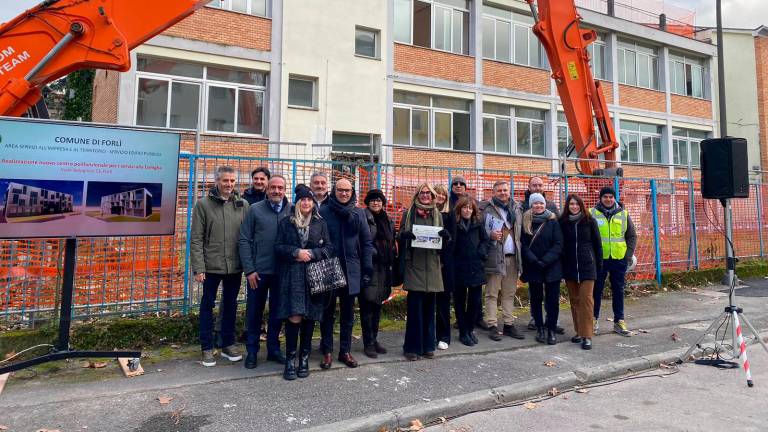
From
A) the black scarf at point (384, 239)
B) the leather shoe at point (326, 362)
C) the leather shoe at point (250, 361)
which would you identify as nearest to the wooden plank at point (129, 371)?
the leather shoe at point (250, 361)

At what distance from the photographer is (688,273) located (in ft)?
35.5

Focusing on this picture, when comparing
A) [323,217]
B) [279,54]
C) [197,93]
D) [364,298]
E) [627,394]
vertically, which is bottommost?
[627,394]

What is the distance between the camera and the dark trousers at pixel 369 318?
5.68 meters

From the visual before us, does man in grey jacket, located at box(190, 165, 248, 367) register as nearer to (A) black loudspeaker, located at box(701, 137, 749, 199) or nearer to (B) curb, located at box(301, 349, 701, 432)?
(B) curb, located at box(301, 349, 701, 432)

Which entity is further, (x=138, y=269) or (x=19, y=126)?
(x=138, y=269)

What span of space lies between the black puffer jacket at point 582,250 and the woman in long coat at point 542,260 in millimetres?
146

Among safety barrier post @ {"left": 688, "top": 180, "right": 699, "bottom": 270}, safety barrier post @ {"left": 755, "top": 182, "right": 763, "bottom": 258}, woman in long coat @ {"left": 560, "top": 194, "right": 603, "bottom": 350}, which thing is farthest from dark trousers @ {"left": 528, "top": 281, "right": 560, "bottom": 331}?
safety barrier post @ {"left": 755, "top": 182, "right": 763, "bottom": 258}

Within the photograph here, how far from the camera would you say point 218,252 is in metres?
5.24

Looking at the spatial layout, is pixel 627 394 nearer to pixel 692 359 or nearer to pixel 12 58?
pixel 692 359

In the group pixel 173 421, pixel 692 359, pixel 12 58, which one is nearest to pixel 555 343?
pixel 692 359

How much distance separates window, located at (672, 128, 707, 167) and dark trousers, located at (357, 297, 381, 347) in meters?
24.7

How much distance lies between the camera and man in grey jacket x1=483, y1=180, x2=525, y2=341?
6.53 metres

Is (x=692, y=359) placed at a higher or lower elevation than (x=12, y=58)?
lower

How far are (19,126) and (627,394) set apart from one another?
21.2ft
